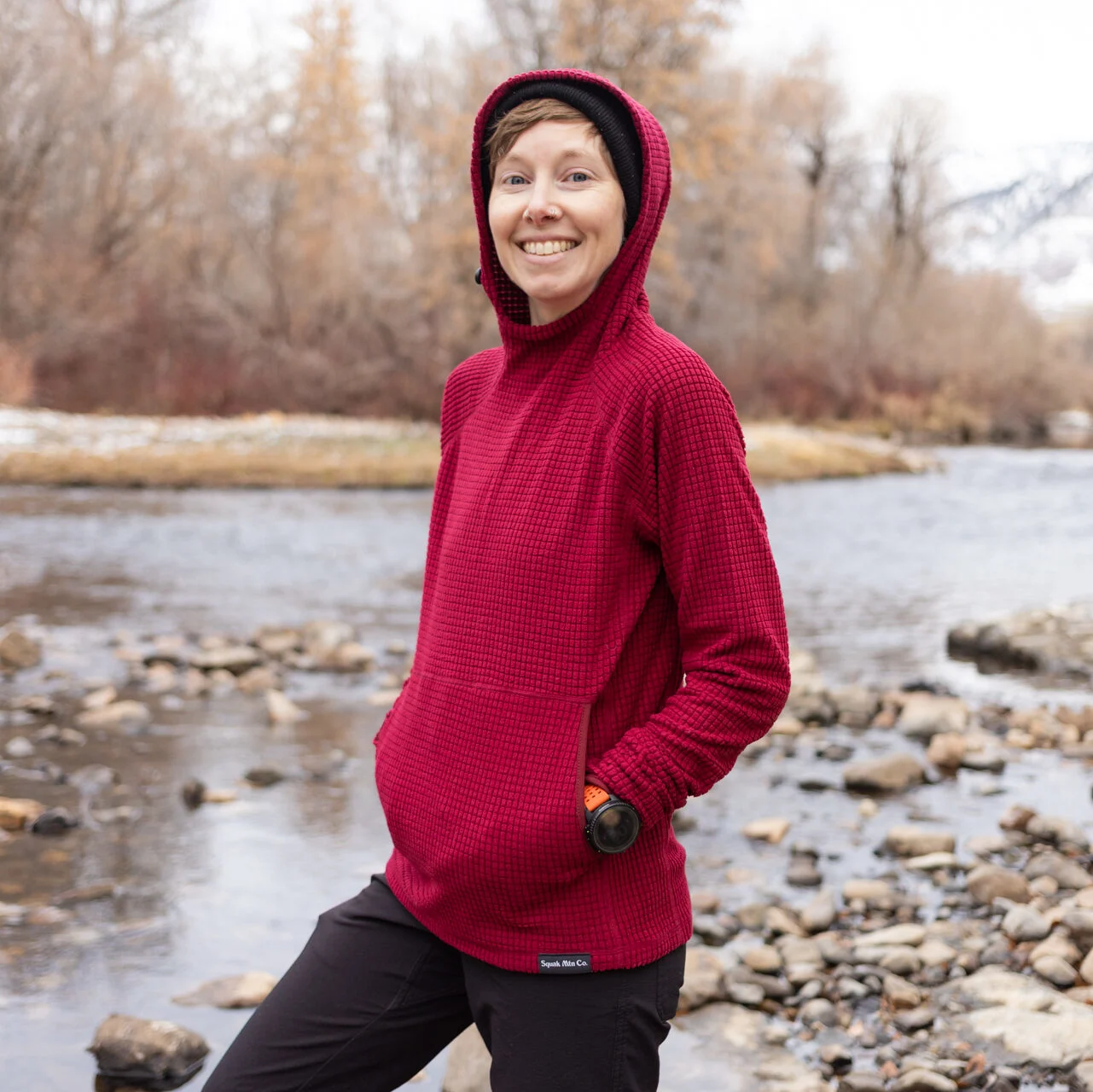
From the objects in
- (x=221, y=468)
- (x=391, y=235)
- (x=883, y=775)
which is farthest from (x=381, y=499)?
(x=391, y=235)

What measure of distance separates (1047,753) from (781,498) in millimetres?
15003

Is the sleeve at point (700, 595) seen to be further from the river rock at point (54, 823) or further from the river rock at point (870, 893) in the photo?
the river rock at point (54, 823)

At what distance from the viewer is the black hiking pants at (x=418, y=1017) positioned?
1733mm

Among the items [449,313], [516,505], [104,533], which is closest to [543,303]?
[516,505]

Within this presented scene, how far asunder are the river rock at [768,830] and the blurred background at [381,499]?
1.1 inches

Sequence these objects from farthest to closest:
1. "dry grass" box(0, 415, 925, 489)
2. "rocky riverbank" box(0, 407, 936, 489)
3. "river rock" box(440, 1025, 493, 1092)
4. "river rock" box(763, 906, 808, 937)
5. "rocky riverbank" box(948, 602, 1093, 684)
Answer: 1. "rocky riverbank" box(0, 407, 936, 489)
2. "dry grass" box(0, 415, 925, 489)
3. "rocky riverbank" box(948, 602, 1093, 684)
4. "river rock" box(763, 906, 808, 937)
5. "river rock" box(440, 1025, 493, 1092)

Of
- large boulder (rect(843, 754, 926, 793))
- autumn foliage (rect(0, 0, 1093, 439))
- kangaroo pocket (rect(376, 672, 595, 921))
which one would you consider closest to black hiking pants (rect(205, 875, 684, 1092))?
kangaroo pocket (rect(376, 672, 595, 921))

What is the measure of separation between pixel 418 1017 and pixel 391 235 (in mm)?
36516

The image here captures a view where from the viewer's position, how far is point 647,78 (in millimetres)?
24922

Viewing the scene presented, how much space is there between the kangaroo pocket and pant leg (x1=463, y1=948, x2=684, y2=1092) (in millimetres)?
114

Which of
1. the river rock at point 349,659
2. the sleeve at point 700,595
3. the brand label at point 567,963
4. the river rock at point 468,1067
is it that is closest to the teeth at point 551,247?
the sleeve at point 700,595

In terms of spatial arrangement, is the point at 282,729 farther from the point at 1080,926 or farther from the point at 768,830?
the point at 1080,926

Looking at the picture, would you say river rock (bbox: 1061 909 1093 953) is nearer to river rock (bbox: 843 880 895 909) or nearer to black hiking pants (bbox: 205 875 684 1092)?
river rock (bbox: 843 880 895 909)

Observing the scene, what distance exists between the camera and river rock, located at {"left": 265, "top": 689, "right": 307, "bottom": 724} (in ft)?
22.4
